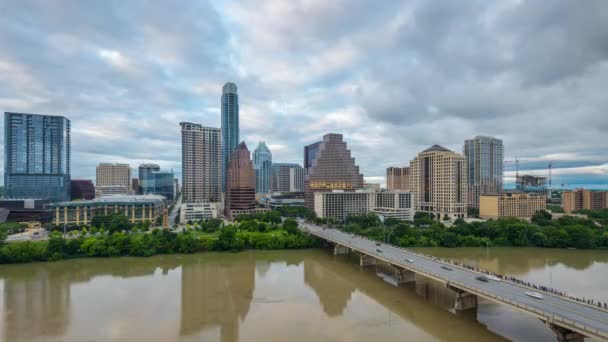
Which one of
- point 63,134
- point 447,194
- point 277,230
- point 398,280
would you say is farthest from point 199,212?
point 447,194

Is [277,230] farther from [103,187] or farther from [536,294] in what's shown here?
[103,187]

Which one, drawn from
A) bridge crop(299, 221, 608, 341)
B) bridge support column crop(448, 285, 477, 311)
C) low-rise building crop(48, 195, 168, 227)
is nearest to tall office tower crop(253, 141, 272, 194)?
low-rise building crop(48, 195, 168, 227)

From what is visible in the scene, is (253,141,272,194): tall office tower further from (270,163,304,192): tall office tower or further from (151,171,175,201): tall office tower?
(151,171,175,201): tall office tower

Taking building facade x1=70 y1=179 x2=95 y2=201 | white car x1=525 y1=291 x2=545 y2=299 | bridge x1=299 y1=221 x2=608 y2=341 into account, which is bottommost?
bridge x1=299 y1=221 x2=608 y2=341

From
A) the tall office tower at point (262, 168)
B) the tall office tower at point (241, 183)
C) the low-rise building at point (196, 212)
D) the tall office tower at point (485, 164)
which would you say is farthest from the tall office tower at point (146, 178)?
the tall office tower at point (485, 164)

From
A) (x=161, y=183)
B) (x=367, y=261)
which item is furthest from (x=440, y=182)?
(x=161, y=183)

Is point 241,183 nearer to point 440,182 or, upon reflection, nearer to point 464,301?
point 440,182
